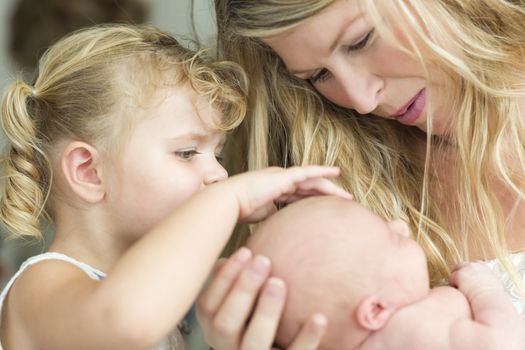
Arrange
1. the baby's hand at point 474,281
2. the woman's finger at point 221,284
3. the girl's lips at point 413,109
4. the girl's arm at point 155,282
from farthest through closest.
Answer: the girl's lips at point 413,109 < the baby's hand at point 474,281 < the woman's finger at point 221,284 < the girl's arm at point 155,282

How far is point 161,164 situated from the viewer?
4.77 ft

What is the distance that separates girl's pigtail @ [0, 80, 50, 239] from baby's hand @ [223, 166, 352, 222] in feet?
1.40

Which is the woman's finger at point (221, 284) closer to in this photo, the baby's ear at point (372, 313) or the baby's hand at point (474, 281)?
the baby's ear at point (372, 313)

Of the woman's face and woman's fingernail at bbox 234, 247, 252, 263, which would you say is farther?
the woman's face

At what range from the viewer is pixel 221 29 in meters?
1.70

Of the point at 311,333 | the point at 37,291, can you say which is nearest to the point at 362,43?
the point at 311,333

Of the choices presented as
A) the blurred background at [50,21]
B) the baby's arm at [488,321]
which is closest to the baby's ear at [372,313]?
the baby's arm at [488,321]

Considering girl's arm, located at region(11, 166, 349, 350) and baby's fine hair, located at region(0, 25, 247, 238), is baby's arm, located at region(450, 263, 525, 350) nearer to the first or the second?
girl's arm, located at region(11, 166, 349, 350)

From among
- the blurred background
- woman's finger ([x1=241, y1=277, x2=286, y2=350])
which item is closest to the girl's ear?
woman's finger ([x1=241, y1=277, x2=286, y2=350])

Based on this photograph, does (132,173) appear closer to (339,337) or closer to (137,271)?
(137,271)

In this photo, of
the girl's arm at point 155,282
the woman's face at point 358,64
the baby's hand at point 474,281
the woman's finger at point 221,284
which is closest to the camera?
the girl's arm at point 155,282

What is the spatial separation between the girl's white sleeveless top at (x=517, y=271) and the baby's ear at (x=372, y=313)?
0.36 meters

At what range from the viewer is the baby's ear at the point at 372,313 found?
1.20m

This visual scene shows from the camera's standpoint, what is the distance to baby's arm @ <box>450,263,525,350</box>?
3.98 feet
